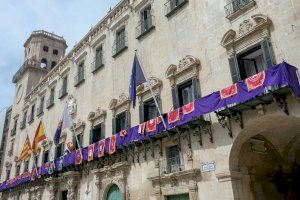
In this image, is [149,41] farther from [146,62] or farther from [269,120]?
[269,120]

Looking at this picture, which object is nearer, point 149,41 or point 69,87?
point 149,41

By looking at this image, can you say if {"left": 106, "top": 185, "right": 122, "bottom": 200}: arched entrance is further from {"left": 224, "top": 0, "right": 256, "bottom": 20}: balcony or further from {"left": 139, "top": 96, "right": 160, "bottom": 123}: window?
{"left": 224, "top": 0, "right": 256, "bottom": 20}: balcony

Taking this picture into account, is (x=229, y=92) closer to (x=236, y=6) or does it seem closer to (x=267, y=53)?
(x=267, y=53)

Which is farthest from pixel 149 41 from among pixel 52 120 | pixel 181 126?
pixel 52 120

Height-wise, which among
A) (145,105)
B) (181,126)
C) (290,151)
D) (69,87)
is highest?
(69,87)

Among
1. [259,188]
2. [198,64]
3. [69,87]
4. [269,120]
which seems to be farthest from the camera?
[69,87]

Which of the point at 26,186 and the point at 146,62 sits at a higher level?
the point at 146,62

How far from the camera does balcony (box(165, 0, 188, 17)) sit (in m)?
18.5

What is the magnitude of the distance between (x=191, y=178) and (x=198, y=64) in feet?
18.8

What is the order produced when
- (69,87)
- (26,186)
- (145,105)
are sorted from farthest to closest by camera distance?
(26,186), (69,87), (145,105)

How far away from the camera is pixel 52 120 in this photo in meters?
31.5

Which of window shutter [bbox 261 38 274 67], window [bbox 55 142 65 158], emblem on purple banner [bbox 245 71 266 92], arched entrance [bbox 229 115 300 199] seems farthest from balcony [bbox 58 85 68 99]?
emblem on purple banner [bbox 245 71 266 92]

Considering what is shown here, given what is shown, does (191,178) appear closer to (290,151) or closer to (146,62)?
(290,151)

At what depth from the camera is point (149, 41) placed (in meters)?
20.5
